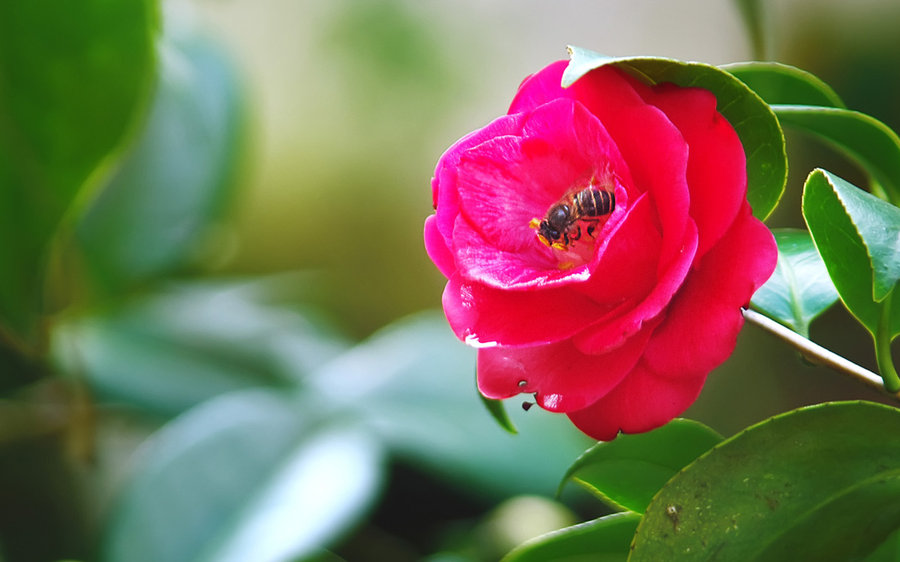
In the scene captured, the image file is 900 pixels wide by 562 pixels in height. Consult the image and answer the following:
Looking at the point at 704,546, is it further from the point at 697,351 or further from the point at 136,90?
the point at 136,90

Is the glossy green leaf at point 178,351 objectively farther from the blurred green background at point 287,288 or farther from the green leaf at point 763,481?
the green leaf at point 763,481

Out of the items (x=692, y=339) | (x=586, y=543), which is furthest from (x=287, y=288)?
(x=692, y=339)

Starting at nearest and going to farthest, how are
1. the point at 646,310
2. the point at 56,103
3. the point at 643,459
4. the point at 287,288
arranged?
the point at 646,310, the point at 643,459, the point at 56,103, the point at 287,288

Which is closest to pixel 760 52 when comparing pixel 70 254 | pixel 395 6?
pixel 70 254

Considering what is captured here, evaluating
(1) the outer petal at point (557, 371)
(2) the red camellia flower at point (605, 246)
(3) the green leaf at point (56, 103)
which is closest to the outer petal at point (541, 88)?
(2) the red camellia flower at point (605, 246)

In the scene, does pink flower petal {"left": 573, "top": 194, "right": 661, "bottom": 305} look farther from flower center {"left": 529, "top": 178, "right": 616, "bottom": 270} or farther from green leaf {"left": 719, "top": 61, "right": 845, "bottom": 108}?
green leaf {"left": 719, "top": 61, "right": 845, "bottom": 108}

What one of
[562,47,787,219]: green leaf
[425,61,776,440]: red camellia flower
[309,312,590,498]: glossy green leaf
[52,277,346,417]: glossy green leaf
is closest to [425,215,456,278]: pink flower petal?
[425,61,776,440]: red camellia flower

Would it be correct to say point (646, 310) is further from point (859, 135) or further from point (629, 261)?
point (859, 135)
